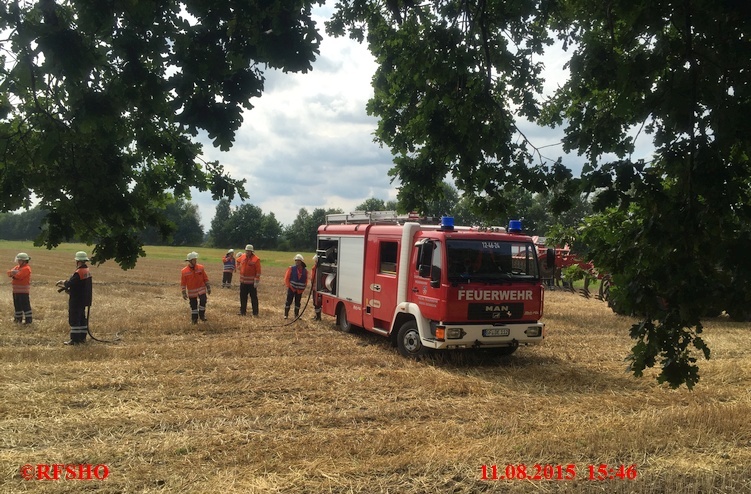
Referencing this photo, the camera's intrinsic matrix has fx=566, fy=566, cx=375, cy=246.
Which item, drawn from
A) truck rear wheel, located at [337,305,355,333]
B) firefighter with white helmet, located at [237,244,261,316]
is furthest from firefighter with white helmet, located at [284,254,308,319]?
truck rear wheel, located at [337,305,355,333]

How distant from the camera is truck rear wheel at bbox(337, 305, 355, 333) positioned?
12352mm

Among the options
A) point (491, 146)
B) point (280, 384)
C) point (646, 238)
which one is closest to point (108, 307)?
point (280, 384)

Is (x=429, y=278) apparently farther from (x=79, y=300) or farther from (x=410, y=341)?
(x=79, y=300)

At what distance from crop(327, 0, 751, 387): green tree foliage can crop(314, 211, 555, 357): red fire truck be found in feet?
6.75

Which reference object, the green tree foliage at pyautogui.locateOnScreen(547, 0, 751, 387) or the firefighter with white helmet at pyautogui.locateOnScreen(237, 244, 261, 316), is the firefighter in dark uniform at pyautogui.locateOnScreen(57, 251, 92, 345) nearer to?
the firefighter with white helmet at pyautogui.locateOnScreen(237, 244, 261, 316)

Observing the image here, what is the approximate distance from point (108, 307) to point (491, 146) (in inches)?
506

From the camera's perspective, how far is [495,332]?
9188 mm

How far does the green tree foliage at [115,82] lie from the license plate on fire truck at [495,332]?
5.69 metres

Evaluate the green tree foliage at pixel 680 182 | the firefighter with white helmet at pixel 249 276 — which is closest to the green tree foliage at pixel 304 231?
the firefighter with white helmet at pixel 249 276

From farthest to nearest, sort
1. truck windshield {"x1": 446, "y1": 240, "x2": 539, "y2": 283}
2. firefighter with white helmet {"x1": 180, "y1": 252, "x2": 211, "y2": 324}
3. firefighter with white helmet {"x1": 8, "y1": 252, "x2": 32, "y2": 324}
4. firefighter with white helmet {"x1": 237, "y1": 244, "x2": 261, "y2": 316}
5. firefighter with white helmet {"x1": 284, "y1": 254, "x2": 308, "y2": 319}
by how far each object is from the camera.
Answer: firefighter with white helmet {"x1": 237, "y1": 244, "x2": 261, "y2": 316}, firefighter with white helmet {"x1": 284, "y1": 254, "x2": 308, "y2": 319}, firefighter with white helmet {"x1": 180, "y1": 252, "x2": 211, "y2": 324}, firefighter with white helmet {"x1": 8, "y1": 252, "x2": 32, "y2": 324}, truck windshield {"x1": 446, "y1": 240, "x2": 539, "y2": 283}

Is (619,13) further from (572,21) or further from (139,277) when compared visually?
(139,277)

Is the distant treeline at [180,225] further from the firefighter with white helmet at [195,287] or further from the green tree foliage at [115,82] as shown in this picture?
the green tree foliage at [115,82]

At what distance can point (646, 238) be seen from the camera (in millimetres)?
4496

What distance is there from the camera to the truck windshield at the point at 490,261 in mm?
9086
